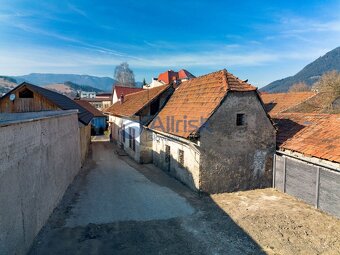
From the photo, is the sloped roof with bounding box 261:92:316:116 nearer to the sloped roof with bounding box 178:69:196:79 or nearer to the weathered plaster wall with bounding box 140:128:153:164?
the weathered plaster wall with bounding box 140:128:153:164

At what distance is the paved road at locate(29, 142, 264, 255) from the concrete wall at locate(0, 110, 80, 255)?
2.62 feet

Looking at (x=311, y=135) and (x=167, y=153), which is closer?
(x=311, y=135)

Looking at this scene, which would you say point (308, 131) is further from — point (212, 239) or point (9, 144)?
point (9, 144)

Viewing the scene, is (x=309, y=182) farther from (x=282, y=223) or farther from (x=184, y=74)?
(x=184, y=74)

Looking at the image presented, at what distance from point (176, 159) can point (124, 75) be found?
76.3m

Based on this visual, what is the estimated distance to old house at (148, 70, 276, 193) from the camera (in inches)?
499

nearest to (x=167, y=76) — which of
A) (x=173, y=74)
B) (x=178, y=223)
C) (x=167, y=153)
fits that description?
(x=173, y=74)

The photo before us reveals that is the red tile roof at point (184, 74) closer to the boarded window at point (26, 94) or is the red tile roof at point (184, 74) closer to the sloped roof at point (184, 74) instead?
the sloped roof at point (184, 74)

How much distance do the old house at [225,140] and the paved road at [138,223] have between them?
133 centimetres

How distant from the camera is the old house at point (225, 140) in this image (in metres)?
12.7

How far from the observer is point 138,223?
9.68 meters

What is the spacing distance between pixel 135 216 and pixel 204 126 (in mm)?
5297

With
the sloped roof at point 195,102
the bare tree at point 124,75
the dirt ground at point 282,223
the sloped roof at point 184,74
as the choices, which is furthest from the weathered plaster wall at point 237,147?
the bare tree at point 124,75

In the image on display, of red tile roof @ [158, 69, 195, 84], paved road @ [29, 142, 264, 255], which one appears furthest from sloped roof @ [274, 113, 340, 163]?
red tile roof @ [158, 69, 195, 84]
